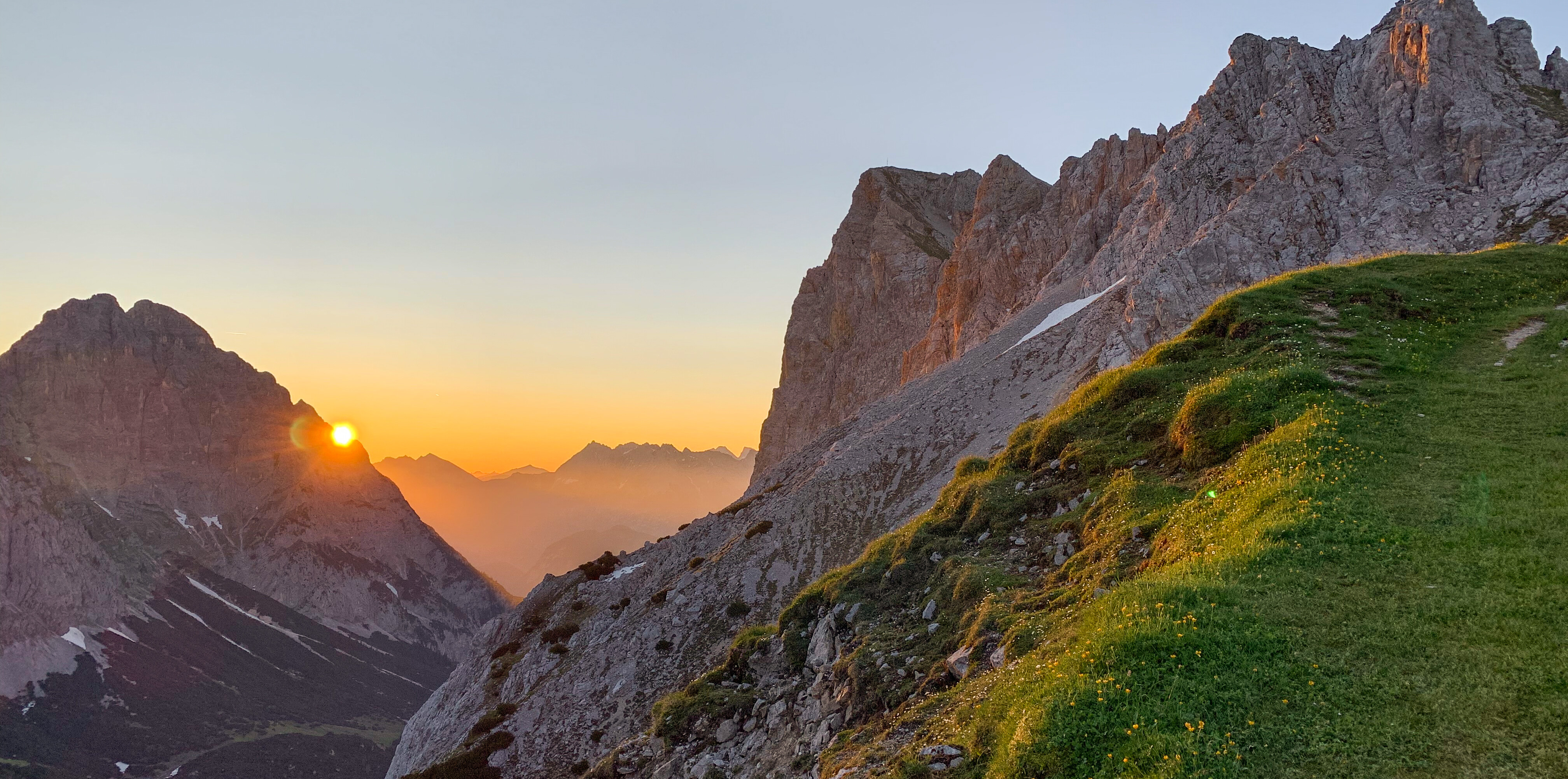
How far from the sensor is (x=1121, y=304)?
2876 inches

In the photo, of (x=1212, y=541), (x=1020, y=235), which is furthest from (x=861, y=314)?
(x=1212, y=541)

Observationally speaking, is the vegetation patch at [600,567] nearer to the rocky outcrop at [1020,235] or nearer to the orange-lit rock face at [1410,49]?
the rocky outcrop at [1020,235]

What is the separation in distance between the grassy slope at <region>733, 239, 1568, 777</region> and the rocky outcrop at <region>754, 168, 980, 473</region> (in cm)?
13352

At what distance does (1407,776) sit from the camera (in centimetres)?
1071

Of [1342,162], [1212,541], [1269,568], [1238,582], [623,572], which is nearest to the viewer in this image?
[1238,582]

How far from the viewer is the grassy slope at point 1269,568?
11969 mm

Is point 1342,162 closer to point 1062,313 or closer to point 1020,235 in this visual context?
point 1062,313

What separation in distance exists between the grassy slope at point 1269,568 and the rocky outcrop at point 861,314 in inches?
5257

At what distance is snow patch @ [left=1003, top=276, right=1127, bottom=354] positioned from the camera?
82.4 meters

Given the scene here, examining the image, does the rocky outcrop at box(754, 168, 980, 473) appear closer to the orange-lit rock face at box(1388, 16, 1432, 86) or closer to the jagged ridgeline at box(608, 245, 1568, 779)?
the orange-lit rock face at box(1388, 16, 1432, 86)

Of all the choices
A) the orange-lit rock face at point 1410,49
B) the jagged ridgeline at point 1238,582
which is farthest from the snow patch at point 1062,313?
the jagged ridgeline at point 1238,582

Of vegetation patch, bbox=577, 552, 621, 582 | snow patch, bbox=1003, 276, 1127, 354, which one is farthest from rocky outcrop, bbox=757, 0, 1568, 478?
vegetation patch, bbox=577, 552, 621, 582

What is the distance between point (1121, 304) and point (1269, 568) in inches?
2434

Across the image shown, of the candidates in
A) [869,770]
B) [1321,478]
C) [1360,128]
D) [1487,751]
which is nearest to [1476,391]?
[1321,478]
